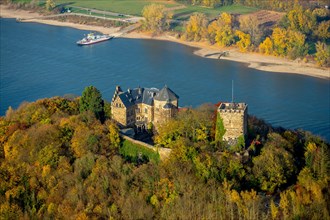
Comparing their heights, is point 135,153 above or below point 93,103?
below

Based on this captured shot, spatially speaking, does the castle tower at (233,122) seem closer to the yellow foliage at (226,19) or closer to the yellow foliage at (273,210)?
the yellow foliage at (273,210)

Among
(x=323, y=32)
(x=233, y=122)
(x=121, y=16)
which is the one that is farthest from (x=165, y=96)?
(x=121, y=16)

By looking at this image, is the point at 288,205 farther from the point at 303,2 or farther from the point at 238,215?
the point at 303,2

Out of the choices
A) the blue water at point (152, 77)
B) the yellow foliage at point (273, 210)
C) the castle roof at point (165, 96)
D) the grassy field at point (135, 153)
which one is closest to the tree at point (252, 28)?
the blue water at point (152, 77)

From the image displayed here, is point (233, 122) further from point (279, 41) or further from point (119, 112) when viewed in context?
point (279, 41)

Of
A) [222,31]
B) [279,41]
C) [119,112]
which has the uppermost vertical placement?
[119,112]

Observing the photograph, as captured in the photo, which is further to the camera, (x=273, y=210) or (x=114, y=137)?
(x=114, y=137)
